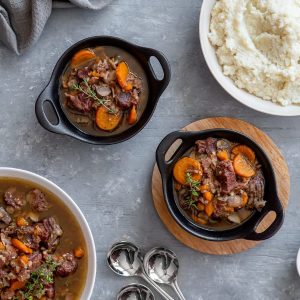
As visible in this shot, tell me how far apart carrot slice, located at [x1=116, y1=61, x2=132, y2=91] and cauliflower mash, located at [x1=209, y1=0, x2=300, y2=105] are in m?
0.58

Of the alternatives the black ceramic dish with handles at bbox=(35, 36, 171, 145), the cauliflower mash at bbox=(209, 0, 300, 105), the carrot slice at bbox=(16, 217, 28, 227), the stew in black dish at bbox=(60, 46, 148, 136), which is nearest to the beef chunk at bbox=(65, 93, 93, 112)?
the stew in black dish at bbox=(60, 46, 148, 136)

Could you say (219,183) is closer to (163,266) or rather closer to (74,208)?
(163,266)

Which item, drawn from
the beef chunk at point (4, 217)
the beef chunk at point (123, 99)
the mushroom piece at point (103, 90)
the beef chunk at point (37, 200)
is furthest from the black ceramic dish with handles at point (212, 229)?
the beef chunk at point (4, 217)

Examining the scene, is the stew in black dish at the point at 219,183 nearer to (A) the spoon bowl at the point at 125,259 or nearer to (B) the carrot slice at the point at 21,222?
(A) the spoon bowl at the point at 125,259

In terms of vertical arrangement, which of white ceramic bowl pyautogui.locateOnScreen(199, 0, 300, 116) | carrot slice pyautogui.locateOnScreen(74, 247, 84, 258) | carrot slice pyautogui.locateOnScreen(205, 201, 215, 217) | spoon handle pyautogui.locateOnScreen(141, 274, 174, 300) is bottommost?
spoon handle pyautogui.locateOnScreen(141, 274, 174, 300)

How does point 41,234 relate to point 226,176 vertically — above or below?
below

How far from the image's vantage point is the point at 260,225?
3682 millimetres

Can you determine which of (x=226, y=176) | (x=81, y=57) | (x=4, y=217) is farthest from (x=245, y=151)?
(x=4, y=217)

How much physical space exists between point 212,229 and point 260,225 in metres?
0.34

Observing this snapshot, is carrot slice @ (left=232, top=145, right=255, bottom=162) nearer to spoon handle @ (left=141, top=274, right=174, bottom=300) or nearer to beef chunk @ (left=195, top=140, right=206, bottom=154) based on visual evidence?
beef chunk @ (left=195, top=140, right=206, bottom=154)

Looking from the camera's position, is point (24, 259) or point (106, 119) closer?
point (24, 259)

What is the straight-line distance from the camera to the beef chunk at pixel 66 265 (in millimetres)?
3469

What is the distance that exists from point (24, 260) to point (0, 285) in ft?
0.71

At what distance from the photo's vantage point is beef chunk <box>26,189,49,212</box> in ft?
Result: 11.4
